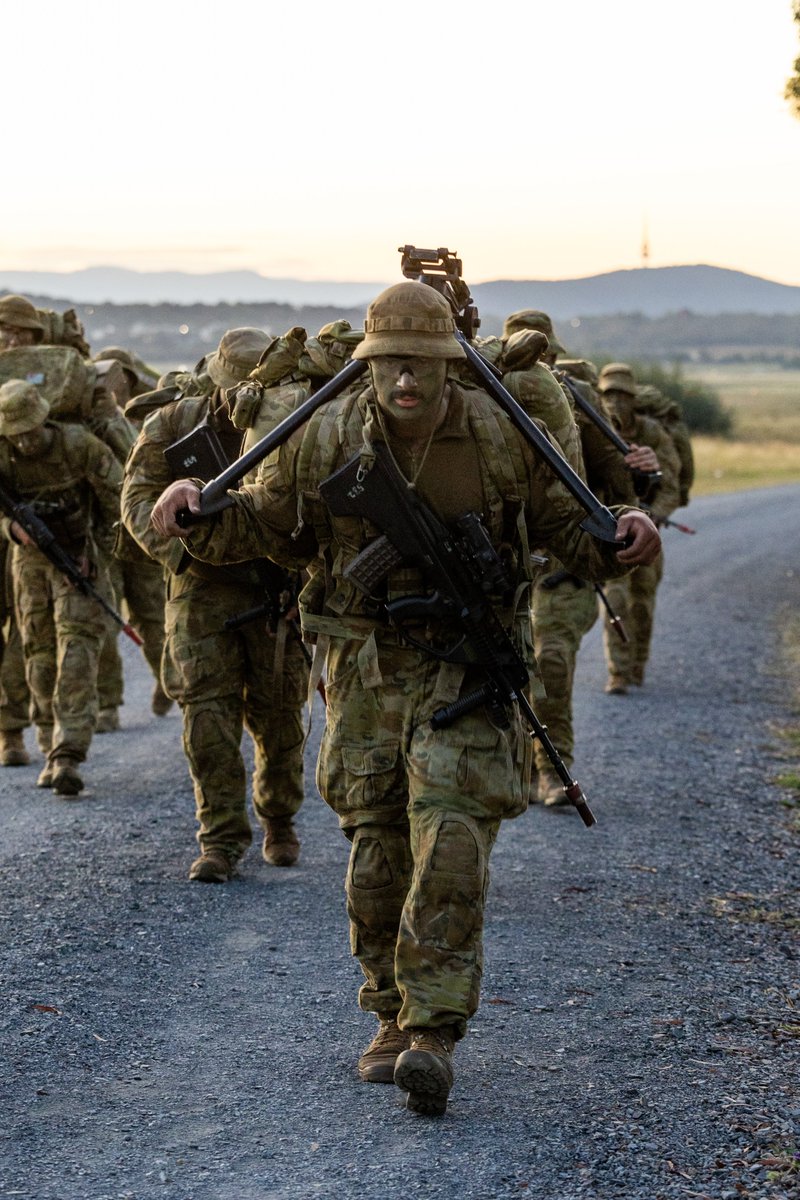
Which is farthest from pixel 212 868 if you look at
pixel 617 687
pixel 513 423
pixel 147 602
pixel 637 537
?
pixel 617 687

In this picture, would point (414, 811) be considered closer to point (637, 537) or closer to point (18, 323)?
point (637, 537)

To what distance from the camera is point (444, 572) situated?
5.25 meters

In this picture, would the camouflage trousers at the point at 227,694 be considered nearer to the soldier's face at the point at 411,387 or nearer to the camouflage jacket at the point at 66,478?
the camouflage jacket at the point at 66,478

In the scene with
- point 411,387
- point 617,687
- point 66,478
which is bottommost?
point 617,687

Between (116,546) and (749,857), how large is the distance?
3.27 meters

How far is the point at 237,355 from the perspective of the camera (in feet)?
24.7

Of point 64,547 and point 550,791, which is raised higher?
point 64,547

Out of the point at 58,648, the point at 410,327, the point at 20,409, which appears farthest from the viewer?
the point at 58,648

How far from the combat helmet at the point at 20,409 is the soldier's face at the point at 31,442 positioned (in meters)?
0.10

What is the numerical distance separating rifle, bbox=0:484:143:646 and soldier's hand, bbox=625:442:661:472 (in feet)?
9.41

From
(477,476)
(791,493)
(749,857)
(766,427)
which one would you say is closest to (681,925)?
(749,857)

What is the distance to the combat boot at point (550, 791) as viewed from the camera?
31.4 feet

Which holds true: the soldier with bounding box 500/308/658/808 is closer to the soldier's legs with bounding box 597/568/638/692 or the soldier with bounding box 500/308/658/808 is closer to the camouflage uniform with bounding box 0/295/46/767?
the camouflage uniform with bounding box 0/295/46/767

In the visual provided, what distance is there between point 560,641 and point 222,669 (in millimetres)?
2435
